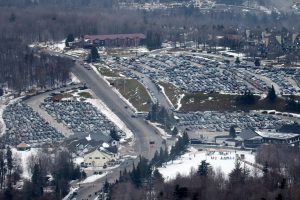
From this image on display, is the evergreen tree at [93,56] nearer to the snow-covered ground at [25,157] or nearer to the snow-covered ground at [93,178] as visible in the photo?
the snow-covered ground at [25,157]

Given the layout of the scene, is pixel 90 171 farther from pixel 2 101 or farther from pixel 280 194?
pixel 2 101

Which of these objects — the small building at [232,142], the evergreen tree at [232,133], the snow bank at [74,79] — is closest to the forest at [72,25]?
the snow bank at [74,79]

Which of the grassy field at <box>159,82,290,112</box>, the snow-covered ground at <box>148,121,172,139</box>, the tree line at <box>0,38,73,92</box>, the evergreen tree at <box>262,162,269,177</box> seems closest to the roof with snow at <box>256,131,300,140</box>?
the snow-covered ground at <box>148,121,172,139</box>

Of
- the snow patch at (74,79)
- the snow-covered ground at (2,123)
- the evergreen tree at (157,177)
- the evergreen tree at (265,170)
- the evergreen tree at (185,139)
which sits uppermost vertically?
the evergreen tree at (265,170)

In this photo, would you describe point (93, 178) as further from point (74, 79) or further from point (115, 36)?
point (115, 36)

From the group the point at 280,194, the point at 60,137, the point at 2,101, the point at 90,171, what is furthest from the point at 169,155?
the point at 2,101

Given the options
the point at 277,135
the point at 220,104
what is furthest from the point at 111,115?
the point at 277,135
